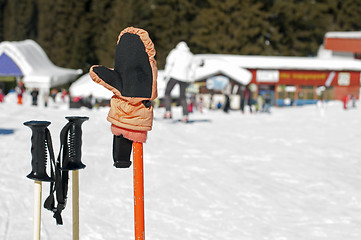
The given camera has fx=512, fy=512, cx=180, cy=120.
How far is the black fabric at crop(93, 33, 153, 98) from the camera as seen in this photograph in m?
2.60

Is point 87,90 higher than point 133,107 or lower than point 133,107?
lower

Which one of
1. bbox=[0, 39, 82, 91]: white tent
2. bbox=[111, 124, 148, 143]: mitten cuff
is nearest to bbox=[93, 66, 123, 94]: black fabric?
bbox=[111, 124, 148, 143]: mitten cuff

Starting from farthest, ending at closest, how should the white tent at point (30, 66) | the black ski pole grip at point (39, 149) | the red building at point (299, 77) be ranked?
1. the white tent at point (30, 66)
2. the red building at point (299, 77)
3. the black ski pole grip at point (39, 149)

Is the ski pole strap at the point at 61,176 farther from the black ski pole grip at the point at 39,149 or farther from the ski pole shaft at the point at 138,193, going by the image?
the ski pole shaft at the point at 138,193

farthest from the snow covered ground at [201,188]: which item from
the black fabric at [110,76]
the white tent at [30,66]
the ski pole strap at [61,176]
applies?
the white tent at [30,66]

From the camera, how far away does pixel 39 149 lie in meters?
2.50

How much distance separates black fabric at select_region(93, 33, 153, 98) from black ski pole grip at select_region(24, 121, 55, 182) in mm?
399

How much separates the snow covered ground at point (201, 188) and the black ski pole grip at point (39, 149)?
5.27 ft

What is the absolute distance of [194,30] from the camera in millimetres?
47438

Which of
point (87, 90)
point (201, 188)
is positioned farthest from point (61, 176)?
point (87, 90)

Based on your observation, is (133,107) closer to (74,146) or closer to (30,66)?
(74,146)

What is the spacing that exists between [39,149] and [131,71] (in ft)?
1.96

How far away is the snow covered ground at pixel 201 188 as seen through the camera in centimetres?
465

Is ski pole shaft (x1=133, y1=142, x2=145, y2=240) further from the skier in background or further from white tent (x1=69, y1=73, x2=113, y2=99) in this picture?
white tent (x1=69, y1=73, x2=113, y2=99)
